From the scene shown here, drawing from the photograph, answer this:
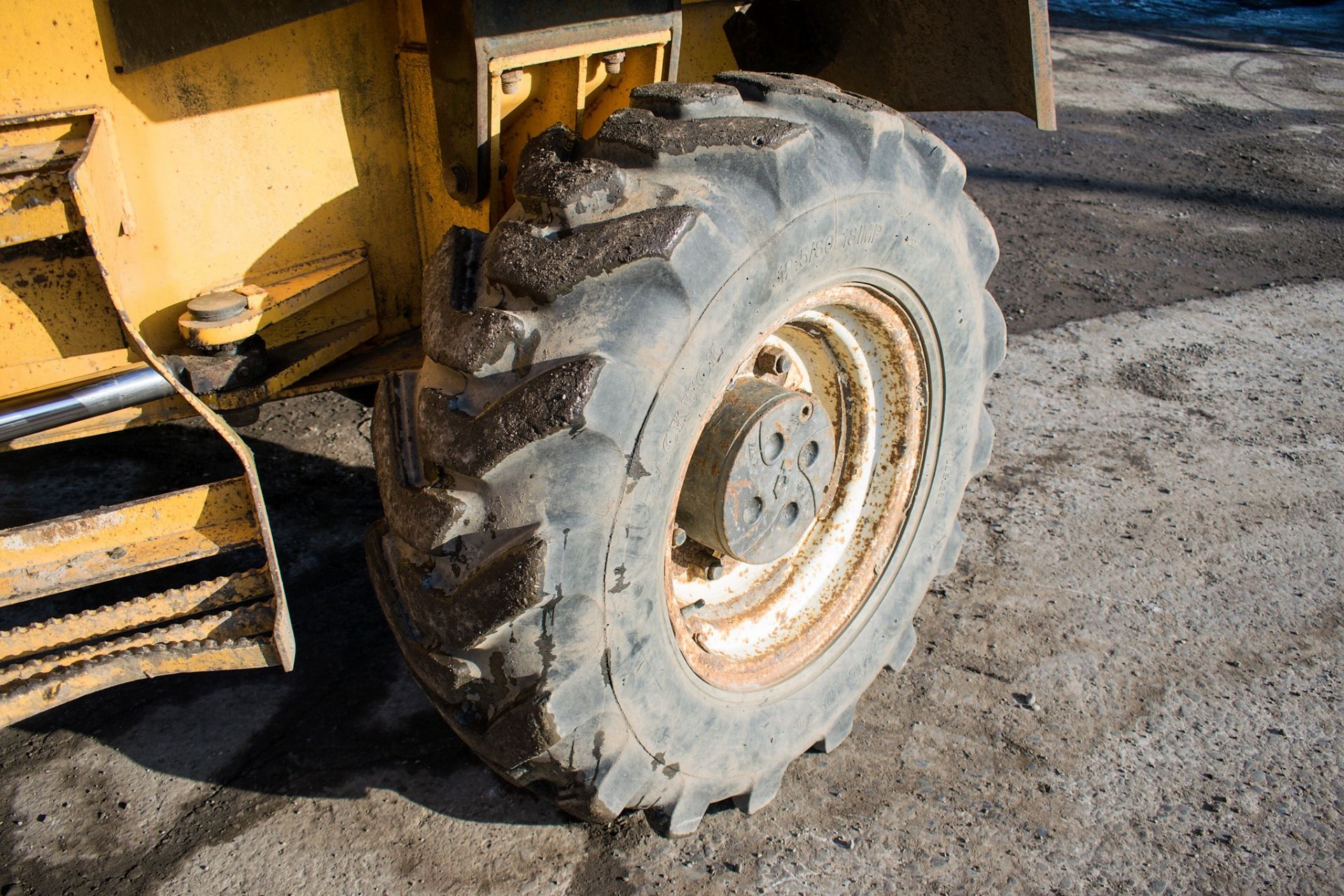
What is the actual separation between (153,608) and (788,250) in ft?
4.38

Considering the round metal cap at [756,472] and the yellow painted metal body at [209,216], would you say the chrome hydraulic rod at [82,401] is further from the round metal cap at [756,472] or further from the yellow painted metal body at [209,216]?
the round metal cap at [756,472]

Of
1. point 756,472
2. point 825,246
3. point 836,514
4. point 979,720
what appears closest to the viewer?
point 825,246

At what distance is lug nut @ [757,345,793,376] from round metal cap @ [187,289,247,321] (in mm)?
1075

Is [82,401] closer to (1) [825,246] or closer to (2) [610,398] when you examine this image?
(2) [610,398]

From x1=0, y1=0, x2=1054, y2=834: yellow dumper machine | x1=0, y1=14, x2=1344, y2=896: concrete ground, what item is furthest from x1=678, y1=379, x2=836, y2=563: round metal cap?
x1=0, y1=14, x2=1344, y2=896: concrete ground

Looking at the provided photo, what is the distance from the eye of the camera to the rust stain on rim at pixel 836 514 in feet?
7.25

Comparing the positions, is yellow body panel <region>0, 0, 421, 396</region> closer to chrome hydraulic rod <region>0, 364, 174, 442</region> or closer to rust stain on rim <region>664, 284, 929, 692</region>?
chrome hydraulic rod <region>0, 364, 174, 442</region>

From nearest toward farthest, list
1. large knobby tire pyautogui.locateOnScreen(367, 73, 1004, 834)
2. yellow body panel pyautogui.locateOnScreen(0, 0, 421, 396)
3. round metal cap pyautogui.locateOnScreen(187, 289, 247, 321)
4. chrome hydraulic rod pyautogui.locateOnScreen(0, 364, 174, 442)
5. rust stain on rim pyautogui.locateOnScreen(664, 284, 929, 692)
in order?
large knobby tire pyautogui.locateOnScreen(367, 73, 1004, 834) → yellow body panel pyautogui.locateOnScreen(0, 0, 421, 396) → chrome hydraulic rod pyautogui.locateOnScreen(0, 364, 174, 442) → round metal cap pyautogui.locateOnScreen(187, 289, 247, 321) → rust stain on rim pyautogui.locateOnScreen(664, 284, 929, 692)

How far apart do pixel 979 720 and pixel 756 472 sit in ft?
3.39

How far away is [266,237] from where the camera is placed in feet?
7.00

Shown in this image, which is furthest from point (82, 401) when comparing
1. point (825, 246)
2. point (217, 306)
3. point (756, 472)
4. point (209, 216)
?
point (825, 246)

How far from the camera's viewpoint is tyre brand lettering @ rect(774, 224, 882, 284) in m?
1.81

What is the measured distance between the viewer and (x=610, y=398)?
1.59 metres

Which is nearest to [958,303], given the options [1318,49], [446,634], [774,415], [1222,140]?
[774,415]
